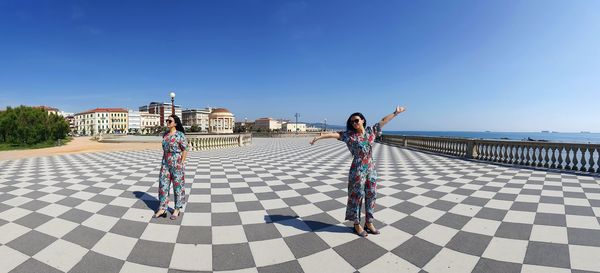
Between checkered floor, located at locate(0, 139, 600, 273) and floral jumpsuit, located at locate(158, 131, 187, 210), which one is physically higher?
floral jumpsuit, located at locate(158, 131, 187, 210)

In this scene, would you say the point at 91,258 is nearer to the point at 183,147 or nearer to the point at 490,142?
the point at 183,147

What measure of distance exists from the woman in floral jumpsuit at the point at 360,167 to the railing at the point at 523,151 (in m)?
8.36

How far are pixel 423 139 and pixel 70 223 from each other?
53.1ft

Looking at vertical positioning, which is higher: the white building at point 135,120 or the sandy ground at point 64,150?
the white building at point 135,120

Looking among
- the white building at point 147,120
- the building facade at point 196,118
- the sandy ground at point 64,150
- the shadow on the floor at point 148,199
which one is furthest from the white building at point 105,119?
the shadow on the floor at point 148,199

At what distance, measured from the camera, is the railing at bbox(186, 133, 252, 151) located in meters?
14.3

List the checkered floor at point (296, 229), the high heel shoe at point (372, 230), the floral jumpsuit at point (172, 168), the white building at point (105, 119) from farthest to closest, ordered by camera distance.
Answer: the white building at point (105, 119), the floral jumpsuit at point (172, 168), the high heel shoe at point (372, 230), the checkered floor at point (296, 229)

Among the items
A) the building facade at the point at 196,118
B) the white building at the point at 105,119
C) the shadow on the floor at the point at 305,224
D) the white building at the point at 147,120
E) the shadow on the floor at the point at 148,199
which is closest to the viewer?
the shadow on the floor at the point at 305,224

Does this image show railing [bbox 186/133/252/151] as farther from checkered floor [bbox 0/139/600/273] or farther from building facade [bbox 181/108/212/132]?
building facade [bbox 181/108/212/132]

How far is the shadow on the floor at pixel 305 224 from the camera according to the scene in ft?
11.1

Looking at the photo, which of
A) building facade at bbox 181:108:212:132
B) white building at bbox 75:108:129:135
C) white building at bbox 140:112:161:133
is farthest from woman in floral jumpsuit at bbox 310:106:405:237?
white building at bbox 140:112:161:133

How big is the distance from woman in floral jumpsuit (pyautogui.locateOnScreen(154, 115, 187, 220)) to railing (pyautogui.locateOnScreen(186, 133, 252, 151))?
1062 centimetres

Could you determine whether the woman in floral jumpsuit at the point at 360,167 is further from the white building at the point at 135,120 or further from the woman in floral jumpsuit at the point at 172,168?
the white building at the point at 135,120

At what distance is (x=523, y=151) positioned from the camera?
9.00 m
